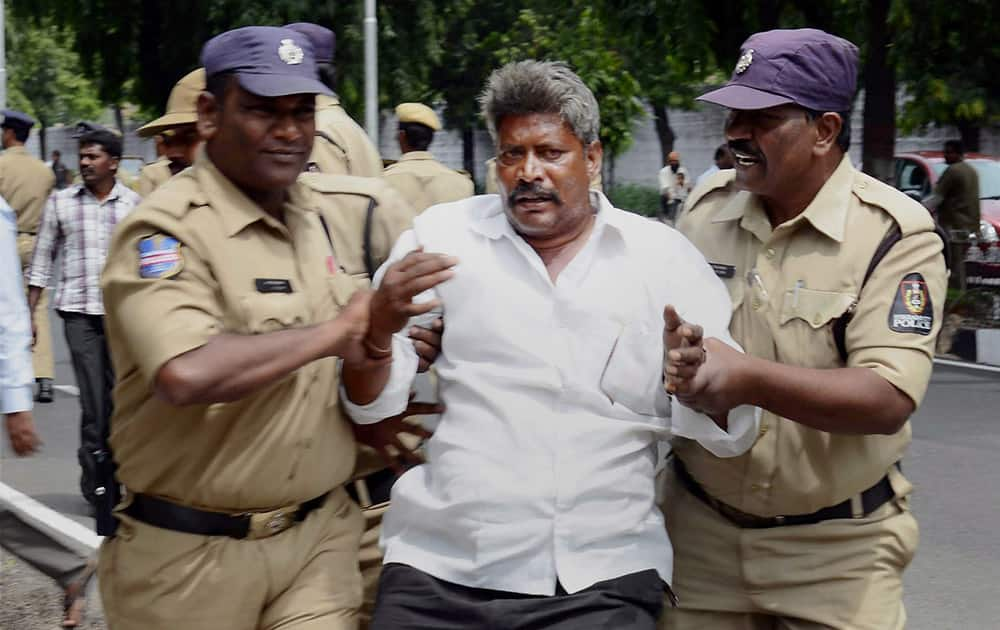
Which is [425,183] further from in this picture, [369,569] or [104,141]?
[369,569]

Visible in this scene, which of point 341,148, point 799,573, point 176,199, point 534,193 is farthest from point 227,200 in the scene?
point 341,148

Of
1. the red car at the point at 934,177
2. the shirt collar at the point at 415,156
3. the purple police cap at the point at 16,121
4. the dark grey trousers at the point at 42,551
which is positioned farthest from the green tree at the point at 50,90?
the dark grey trousers at the point at 42,551

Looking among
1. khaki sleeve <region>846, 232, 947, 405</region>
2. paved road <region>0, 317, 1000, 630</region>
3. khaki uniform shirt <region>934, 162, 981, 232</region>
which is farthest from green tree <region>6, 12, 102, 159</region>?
khaki sleeve <region>846, 232, 947, 405</region>

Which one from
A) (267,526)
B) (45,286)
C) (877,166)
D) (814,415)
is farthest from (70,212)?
(877,166)

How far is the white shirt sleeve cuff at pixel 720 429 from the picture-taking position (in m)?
3.21

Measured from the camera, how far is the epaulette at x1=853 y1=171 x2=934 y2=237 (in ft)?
11.1

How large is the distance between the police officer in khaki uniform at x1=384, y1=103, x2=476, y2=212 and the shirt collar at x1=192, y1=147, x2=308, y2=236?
16.1ft

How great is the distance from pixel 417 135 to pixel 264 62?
586cm

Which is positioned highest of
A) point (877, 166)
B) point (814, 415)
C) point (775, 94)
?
point (775, 94)

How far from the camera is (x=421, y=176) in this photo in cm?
857

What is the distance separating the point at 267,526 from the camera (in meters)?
3.34

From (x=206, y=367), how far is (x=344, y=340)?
0.89 feet

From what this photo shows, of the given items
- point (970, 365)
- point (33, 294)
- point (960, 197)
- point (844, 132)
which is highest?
point (844, 132)

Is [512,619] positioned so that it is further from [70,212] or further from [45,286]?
[45,286]
